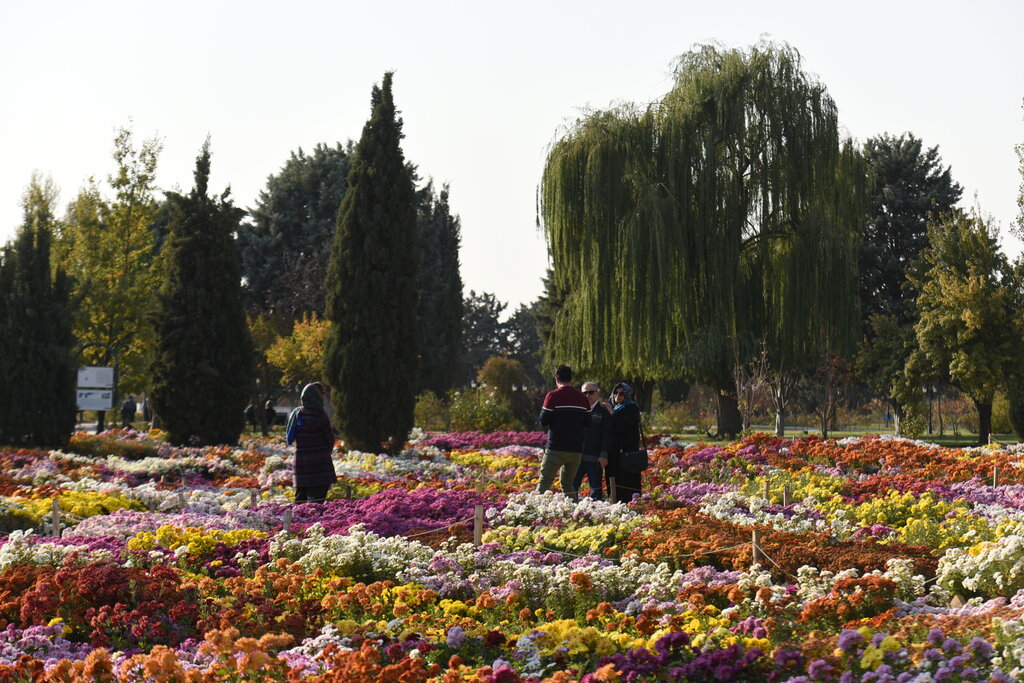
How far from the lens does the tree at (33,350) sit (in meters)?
17.8

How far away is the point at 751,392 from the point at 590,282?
4199mm

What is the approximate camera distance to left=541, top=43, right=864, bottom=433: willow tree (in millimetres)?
23688

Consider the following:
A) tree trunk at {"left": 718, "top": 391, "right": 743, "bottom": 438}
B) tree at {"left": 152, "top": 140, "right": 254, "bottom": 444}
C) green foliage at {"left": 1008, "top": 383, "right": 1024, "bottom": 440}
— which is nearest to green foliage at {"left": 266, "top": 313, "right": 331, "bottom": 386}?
tree trunk at {"left": 718, "top": 391, "right": 743, "bottom": 438}

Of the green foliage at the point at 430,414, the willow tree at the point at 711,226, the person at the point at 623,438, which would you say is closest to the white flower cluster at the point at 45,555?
the person at the point at 623,438

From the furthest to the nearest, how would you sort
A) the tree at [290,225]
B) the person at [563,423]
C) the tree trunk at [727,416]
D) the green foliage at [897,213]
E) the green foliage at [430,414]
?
the tree at [290,225]
the green foliage at [897,213]
the green foliage at [430,414]
the tree trunk at [727,416]
the person at [563,423]

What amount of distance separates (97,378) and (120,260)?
8.81 m

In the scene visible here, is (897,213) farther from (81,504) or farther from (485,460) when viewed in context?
(81,504)

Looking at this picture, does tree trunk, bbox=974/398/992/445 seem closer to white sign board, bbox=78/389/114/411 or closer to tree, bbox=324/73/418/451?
tree, bbox=324/73/418/451

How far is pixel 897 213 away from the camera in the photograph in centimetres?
3931

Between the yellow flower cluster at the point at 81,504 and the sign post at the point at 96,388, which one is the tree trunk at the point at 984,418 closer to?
the sign post at the point at 96,388

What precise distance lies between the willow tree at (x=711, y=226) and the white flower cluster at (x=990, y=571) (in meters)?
16.2

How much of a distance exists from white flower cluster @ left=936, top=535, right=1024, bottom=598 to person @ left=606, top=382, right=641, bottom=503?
4938mm

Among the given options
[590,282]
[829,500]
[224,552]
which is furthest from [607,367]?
[224,552]

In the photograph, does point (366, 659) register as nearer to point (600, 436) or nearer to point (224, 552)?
point (224, 552)
